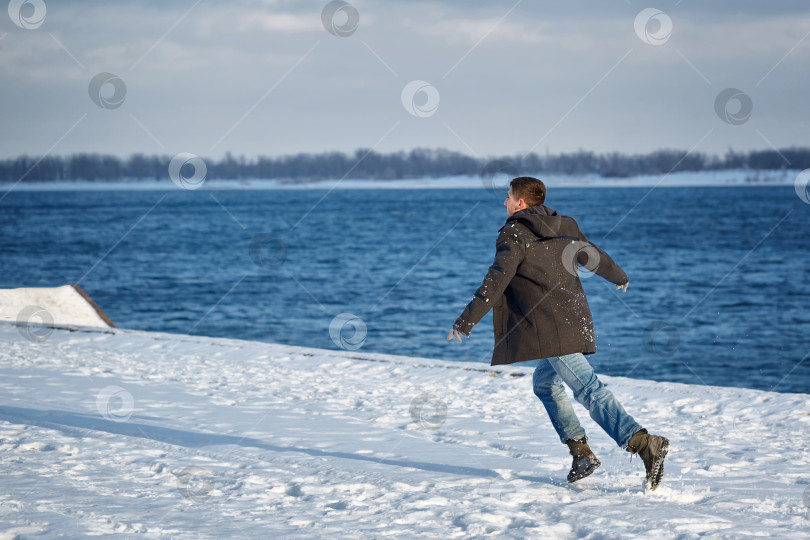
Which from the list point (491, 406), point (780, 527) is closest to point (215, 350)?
point (491, 406)

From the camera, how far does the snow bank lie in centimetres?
1320

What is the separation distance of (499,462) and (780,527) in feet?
5.62

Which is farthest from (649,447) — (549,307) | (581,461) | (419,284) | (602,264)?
(419,284)

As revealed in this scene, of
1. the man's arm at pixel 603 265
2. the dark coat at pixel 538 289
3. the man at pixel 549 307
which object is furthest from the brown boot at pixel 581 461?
the man's arm at pixel 603 265

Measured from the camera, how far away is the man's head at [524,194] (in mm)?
4484

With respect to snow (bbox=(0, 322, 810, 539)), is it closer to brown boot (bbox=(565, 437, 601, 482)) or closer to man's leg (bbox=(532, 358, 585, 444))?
brown boot (bbox=(565, 437, 601, 482))

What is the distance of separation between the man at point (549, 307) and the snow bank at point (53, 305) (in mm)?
10131

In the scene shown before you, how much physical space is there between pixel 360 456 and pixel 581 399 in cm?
157

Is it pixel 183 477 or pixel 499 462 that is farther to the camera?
pixel 499 462

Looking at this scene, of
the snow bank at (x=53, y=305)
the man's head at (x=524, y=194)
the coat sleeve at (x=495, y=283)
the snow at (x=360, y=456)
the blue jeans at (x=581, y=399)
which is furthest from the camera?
the snow bank at (x=53, y=305)

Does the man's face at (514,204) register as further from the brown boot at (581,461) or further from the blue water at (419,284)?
the blue water at (419,284)

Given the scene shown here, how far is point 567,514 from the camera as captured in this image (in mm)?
4074

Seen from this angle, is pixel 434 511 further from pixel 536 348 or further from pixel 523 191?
pixel 523 191

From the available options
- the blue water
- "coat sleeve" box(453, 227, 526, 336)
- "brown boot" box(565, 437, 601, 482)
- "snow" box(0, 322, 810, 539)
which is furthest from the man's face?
the blue water
